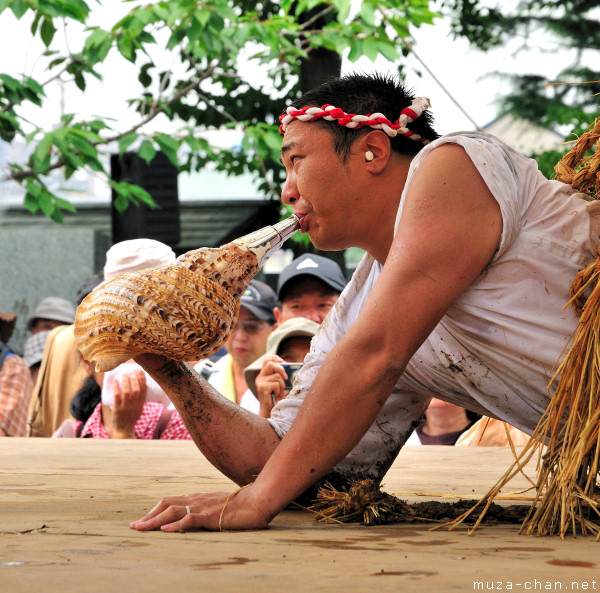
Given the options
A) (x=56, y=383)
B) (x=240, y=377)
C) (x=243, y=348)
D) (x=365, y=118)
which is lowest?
(x=56, y=383)

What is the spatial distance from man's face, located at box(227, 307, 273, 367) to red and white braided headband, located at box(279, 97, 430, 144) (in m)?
2.35

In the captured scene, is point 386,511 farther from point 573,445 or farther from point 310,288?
point 310,288

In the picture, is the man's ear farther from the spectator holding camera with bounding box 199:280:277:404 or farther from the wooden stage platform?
the spectator holding camera with bounding box 199:280:277:404

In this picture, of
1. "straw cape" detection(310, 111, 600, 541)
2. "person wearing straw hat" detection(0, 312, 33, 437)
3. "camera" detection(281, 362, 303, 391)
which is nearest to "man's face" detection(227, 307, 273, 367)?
A: "camera" detection(281, 362, 303, 391)

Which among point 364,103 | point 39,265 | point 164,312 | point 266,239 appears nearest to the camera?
point 164,312

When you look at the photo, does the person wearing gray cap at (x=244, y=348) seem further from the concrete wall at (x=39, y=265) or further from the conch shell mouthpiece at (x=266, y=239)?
the concrete wall at (x=39, y=265)

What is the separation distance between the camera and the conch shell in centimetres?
196

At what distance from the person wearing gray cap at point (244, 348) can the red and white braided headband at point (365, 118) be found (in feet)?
6.56

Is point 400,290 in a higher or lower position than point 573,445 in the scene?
higher

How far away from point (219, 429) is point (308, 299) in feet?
7.38

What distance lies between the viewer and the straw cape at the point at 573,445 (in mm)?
1843

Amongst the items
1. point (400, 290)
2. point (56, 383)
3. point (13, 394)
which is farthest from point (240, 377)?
point (400, 290)

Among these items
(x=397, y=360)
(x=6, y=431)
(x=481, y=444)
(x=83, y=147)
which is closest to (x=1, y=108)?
(x=83, y=147)

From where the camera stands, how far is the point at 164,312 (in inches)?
77.4
